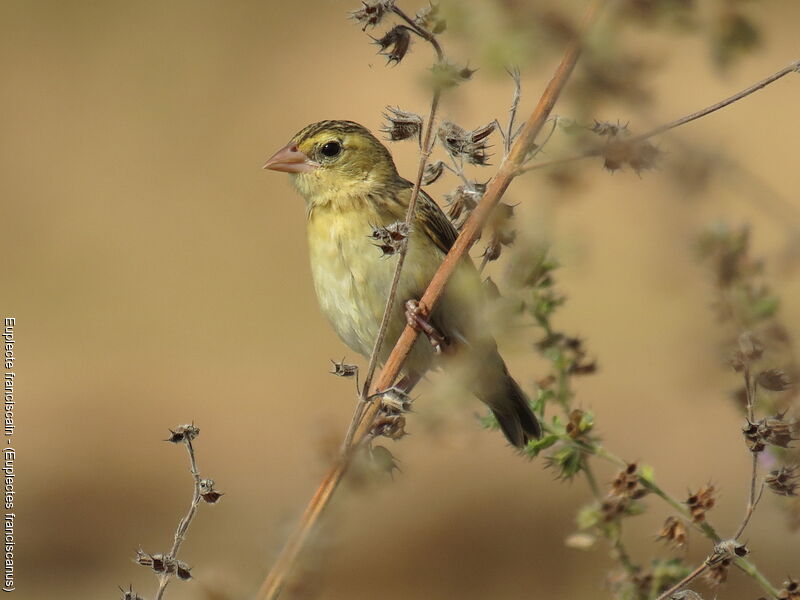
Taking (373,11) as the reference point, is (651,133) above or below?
below

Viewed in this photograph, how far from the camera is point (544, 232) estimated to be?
1.20 metres

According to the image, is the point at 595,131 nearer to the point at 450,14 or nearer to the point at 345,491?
the point at 450,14

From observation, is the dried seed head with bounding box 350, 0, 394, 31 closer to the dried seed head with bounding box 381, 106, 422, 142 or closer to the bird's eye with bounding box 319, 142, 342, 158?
the dried seed head with bounding box 381, 106, 422, 142

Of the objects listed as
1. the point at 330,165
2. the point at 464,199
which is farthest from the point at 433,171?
the point at 330,165

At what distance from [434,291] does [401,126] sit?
0.24 metres

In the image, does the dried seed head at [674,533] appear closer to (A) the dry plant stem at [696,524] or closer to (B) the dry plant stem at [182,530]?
(A) the dry plant stem at [696,524]

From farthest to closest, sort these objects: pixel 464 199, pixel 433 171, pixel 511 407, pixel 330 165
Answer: pixel 330 165 → pixel 511 407 → pixel 433 171 → pixel 464 199

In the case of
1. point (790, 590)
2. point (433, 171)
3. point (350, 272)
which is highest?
point (350, 272)

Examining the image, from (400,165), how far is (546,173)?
261 inches

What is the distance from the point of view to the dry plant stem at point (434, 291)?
4.38 feet

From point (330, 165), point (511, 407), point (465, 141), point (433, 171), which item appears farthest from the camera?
point (330, 165)

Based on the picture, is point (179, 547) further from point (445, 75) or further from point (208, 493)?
point (445, 75)

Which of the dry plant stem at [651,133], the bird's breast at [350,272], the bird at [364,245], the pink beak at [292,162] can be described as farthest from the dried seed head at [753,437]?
the pink beak at [292,162]

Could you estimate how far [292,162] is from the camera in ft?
10.3
